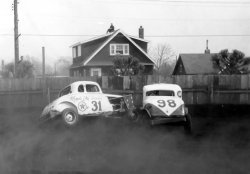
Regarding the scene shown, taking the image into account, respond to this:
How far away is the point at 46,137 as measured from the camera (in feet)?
36.2

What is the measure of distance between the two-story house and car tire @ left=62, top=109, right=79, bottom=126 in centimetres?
2263

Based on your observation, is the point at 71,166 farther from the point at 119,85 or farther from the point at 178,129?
the point at 119,85

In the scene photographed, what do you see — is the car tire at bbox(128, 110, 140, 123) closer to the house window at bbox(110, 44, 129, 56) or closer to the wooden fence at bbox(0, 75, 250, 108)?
the wooden fence at bbox(0, 75, 250, 108)

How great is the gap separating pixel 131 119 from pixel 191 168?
6181mm

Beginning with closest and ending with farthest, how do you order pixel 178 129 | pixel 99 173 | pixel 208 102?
pixel 99 173 < pixel 178 129 < pixel 208 102

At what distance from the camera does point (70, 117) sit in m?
13.5

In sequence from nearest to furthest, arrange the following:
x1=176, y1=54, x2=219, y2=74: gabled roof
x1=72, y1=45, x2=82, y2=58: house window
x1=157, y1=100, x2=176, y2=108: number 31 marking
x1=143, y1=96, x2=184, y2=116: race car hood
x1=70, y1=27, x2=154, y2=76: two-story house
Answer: x1=143, y1=96, x2=184, y2=116: race car hood < x1=157, y1=100, x2=176, y2=108: number 31 marking < x1=70, y1=27, x2=154, y2=76: two-story house < x1=176, y1=54, x2=219, y2=74: gabled roof < x1=72, y1=45, x2=82, y2=58: house window

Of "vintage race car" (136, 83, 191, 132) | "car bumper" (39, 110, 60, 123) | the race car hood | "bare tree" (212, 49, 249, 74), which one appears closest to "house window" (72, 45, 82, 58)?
"bare tree" (212, 49, 249, 74)

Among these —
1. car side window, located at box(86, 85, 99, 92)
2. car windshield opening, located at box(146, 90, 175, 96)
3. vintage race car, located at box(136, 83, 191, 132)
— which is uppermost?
car side window, located at box(86, 85, 99, 92)

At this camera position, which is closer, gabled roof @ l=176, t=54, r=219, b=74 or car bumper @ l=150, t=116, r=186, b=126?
car bumper @ l=150, t=116, r=186, b=126

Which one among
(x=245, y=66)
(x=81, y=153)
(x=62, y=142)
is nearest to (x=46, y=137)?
(x=62, y=142)

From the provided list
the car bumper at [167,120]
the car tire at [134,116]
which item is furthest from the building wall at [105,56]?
the car bumper at [167,120]

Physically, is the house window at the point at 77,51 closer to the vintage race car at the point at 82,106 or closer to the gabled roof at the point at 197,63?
the gabled roof at the point at 197,63

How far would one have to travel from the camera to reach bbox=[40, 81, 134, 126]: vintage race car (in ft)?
44.2
